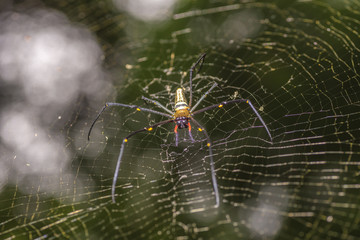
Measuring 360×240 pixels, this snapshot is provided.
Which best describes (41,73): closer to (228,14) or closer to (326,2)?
(228,14)

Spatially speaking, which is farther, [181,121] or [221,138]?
[221,138]

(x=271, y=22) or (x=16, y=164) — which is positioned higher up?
(x=271, y=22)

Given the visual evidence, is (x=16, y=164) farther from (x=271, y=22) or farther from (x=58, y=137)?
(x=271, y=22)

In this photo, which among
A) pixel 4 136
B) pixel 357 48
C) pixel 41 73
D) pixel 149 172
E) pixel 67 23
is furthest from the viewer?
pixel 67 23

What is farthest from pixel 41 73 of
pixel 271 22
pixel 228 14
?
pixel 271 22

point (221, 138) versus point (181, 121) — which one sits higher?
point (181, 121)

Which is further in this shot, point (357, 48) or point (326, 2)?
point (326, 2)

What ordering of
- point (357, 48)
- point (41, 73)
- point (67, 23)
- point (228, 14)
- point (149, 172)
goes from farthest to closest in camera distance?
point (67, 23) → point (41, 73) → point (228, 14) → point (149, 172) → point (357, 48)

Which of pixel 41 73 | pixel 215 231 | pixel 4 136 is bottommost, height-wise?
pixel 215 231
